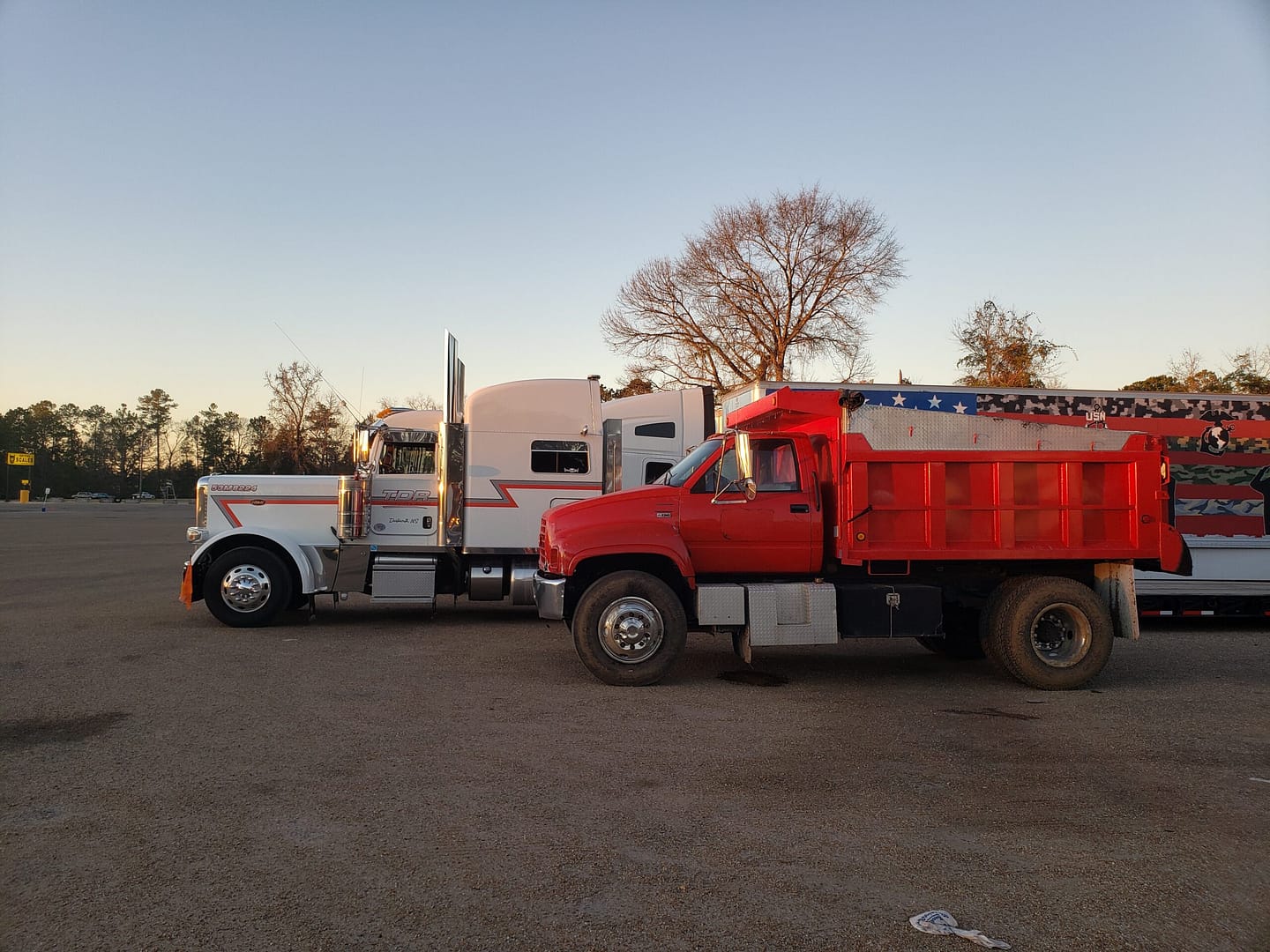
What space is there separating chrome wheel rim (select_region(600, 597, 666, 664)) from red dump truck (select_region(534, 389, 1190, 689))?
16mm

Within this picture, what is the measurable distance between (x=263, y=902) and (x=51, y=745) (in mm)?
3291

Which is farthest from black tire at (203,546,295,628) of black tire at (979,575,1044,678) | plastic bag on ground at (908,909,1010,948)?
plastic bag on ground at (908,909,1010,948)

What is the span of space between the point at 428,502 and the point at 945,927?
979 cm

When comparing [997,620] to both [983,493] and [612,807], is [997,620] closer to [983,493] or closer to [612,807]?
[983,493]

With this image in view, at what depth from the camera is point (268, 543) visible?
11781mm

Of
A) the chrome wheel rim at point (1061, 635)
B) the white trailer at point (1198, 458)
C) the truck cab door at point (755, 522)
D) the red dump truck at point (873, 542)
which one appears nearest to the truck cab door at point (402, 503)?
the red dump truck at point (873, 542)

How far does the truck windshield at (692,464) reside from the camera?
8734 millimetres

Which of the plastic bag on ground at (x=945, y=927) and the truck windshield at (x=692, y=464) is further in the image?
the truck windshield at (x=692, y=464)

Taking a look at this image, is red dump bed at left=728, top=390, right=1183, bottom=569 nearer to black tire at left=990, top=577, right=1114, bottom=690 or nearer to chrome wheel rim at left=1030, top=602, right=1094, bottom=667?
black tire at left=990, top=577, right=1114, bottom=690

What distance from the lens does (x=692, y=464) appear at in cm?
884

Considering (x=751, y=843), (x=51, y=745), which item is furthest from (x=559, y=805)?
(x=51, y=745)

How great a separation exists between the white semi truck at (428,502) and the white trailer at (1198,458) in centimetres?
207

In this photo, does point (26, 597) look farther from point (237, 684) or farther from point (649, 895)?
point (649, 895)

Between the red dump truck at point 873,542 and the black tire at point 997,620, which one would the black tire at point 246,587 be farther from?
the black tire at point 997,620
